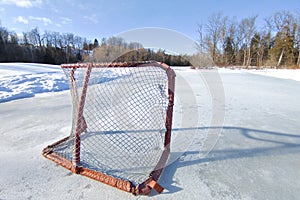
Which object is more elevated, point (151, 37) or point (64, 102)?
point (151, 37)

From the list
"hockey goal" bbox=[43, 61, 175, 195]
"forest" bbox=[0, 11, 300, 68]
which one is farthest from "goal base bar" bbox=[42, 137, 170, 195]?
"forest" bbox=[0, 11, 300, 68]

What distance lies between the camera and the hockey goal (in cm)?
144

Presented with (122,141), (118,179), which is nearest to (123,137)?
(122,141)

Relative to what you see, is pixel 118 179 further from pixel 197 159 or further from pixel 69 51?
pixel 69 51

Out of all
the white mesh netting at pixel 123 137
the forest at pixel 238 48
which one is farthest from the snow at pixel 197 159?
the forest at pixel 238 48

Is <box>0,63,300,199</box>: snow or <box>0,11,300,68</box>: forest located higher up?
<box>0,11,300,68</box>: forest

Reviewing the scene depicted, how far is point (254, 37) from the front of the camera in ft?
87.7

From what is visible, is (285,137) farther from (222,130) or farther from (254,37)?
(254,37)

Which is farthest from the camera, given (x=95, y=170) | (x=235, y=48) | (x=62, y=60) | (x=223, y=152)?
(x=235, y=48)

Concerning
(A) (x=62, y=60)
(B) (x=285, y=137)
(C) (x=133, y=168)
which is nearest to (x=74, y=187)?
(C) (x=133, y=168)

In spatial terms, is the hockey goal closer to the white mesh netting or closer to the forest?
the white mesh netting

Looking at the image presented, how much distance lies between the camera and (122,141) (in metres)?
2.12

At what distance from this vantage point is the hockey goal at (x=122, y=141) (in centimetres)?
144

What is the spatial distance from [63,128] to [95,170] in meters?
1.33
